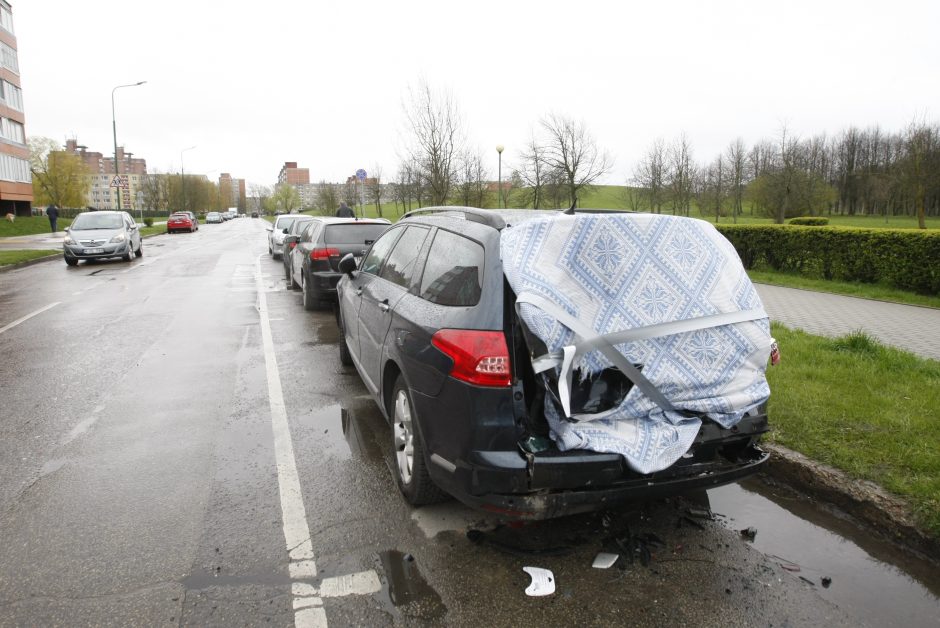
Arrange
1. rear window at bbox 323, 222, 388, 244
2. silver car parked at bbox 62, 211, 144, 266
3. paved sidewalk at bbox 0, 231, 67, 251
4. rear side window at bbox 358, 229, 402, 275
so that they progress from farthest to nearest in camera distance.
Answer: paved sidewalk at bbox 0, 231, 67, 251, silver car parked at bbox 62, 211, 144, 266, rear window at bbox 323, 222, 388, 244, rear side window at bbox 358, 229, 402, 275

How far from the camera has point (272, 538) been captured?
3268 millimetres

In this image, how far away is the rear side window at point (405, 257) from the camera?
4176 millimetres

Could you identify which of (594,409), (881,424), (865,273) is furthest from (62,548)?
(865,273)

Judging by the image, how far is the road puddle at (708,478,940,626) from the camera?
9.18ft

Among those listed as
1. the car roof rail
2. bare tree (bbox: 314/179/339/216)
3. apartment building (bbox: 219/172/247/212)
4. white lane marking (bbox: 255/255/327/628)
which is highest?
apartment building (bbox: 219/172/247/212)

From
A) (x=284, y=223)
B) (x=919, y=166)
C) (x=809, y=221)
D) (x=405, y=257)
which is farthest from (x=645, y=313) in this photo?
(x=919, y=166)

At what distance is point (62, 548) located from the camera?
3.15m

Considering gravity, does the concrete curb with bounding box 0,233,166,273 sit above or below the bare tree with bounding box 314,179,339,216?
below

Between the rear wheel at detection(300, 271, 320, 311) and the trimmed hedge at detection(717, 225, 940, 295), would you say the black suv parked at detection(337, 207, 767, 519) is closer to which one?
the rear wheel at detection(300, 271, 320, 311)

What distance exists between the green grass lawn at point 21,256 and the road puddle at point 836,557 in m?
20.7

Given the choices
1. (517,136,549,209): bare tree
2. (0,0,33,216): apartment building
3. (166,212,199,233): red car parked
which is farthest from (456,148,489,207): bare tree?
(0,0,33,216): apartment building

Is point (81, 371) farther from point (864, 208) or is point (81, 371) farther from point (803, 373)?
point (864, 208)

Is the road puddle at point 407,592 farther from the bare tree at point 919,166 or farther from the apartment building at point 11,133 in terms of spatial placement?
the apartment building at point 11,133

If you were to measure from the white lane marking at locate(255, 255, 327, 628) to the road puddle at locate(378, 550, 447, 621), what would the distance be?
0.31 metres
